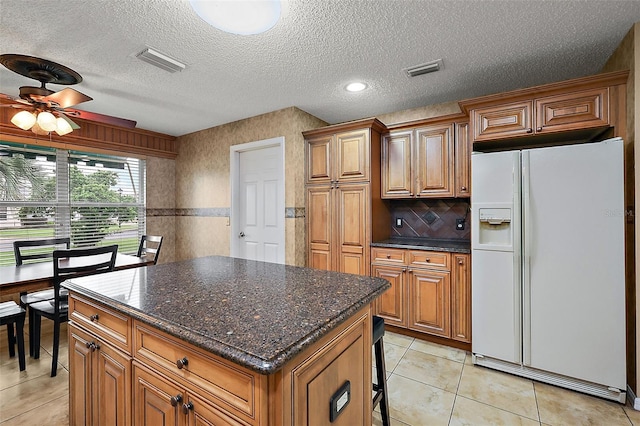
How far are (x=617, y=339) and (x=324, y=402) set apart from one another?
2197 millimetres

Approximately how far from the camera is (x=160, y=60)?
236 cm

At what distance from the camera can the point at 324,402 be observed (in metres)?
1.01

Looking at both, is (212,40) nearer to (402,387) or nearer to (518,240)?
(518,240)

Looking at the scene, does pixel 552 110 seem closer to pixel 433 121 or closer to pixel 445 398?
pixel 433 121

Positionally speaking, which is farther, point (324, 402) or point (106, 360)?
point (106, 360)

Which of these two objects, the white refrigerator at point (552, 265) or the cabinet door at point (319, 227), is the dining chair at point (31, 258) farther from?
the white refrigerator at point (552, 265)

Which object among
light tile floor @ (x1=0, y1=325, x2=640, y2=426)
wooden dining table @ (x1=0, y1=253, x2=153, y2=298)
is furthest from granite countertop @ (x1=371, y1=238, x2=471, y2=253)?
wooden dining table @ (x1=0, y1=253, x2=153, y2=298)

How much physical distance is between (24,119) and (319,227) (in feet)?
9.14

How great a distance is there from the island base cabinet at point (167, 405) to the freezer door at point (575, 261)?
232cm

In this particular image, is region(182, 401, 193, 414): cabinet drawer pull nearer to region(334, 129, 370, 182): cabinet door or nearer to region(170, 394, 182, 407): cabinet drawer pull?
region(170, 394, 182, 407): cabinet drawer pull

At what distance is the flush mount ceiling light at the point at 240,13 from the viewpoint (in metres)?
1.57

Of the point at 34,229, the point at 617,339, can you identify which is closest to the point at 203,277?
the point at 617,339

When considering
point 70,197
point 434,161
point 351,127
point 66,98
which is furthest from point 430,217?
point 70,197

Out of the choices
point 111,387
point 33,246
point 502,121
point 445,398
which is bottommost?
point 445,398
